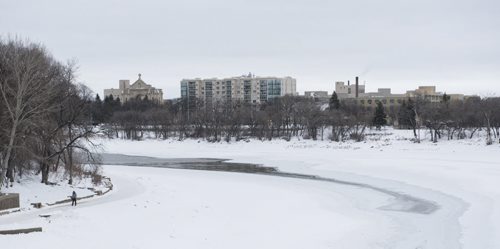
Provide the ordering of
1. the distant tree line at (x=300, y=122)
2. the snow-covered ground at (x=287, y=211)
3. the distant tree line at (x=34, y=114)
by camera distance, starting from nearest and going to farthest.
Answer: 1. the snow-covered ground at (x=287, y=211)
2. the distant tree line at (x=34, y=114)
3. the distant tree line at (x=300, y=122)

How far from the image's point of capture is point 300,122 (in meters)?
99.8

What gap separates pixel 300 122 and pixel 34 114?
71.3 m

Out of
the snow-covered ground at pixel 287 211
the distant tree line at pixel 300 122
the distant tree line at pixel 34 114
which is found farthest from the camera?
the distant tree line at pixel 300 122

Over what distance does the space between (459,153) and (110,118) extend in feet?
255

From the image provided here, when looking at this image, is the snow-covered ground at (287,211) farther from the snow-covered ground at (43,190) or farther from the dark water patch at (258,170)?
the snow-covered ground at (43,190)

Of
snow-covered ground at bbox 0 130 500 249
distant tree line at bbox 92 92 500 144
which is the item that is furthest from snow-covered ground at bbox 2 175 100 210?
distant tree line at bbox 92 92 500 144

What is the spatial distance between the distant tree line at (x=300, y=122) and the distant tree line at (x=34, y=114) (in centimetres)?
3883

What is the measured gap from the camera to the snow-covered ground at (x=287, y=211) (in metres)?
21.6

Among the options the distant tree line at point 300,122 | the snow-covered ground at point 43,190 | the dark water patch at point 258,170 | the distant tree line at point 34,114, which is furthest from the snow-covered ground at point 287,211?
the distant tree line at point 300,122

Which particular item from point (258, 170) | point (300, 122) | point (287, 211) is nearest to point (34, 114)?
point (287, 211)

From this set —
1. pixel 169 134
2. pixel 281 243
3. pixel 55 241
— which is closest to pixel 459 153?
pixel 281 243

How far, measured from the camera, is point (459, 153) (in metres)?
60.4

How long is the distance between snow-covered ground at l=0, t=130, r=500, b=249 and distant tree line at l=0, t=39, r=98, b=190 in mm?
4337

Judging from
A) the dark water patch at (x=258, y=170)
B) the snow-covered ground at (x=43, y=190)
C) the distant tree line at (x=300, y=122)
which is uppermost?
the distant tree line at (x=300, y=122)
